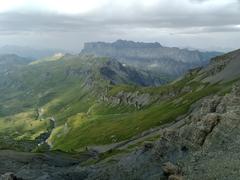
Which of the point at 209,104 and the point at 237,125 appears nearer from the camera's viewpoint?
the point at 237,125

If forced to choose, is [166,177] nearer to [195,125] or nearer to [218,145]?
[218,145]

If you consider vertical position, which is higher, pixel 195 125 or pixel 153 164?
pixel 195 125

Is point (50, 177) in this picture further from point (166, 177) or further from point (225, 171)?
point (225, 171)

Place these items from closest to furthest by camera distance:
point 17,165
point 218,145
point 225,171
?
point 225,171 → point 218,145 → point 17,165

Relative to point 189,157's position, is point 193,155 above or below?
above

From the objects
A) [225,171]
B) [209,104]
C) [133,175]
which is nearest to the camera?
[225,171]

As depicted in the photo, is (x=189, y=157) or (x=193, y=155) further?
(x=189, y=157)

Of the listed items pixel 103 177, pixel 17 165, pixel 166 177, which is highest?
pixel 166 177

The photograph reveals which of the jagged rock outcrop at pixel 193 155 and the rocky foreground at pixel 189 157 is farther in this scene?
the rocky foreground at pixel 189 157

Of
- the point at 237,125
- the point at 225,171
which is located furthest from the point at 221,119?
the point at 225,171

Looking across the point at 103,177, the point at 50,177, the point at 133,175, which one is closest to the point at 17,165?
the point at 50,177

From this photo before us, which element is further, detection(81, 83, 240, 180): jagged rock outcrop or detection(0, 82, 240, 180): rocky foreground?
detection(0, 82, 240, 180): rocky foreground

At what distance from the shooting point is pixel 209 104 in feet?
448

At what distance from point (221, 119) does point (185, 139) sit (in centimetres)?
770
